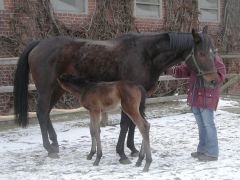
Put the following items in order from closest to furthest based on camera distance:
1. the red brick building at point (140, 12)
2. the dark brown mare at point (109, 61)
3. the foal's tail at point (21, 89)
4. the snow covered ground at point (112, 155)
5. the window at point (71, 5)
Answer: the snow covered ground at point (112, 155) → the dark brown mare at point (109, 61) → the foal's tail at point (21, 89) → the red brick building at point (140, 12) → the window at point (71, 5)

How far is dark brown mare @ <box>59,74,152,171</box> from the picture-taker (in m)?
5.71

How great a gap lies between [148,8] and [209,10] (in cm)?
286

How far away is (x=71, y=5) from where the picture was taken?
11.2 meters

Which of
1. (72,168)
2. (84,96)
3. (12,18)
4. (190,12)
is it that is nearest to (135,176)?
(72,168)

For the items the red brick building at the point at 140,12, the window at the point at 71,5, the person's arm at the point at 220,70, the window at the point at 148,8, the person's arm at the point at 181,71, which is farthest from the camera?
the window at the point at 148,8

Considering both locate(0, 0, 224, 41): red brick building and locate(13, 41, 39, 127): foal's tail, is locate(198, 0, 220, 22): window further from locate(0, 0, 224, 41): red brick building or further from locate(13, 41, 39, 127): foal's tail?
locate(13, 41, 39, 127): foal's tail

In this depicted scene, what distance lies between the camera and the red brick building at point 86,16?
9977mm

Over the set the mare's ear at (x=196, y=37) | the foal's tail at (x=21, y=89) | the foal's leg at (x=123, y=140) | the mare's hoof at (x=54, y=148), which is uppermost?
the mare's ear at (x=196, y=37)

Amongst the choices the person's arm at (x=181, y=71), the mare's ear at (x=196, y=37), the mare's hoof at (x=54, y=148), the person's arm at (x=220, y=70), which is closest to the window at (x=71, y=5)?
the mare's hoof at (x=54, y=148)

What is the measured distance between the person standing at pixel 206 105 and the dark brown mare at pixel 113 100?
0.80 meters

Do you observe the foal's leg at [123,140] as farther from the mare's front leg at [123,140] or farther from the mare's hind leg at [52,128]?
the mare's hind leg at [52,128]

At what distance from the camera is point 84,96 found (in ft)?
19.6

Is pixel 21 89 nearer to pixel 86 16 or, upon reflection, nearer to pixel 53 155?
pixel 53 155

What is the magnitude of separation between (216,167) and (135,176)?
1.17m
